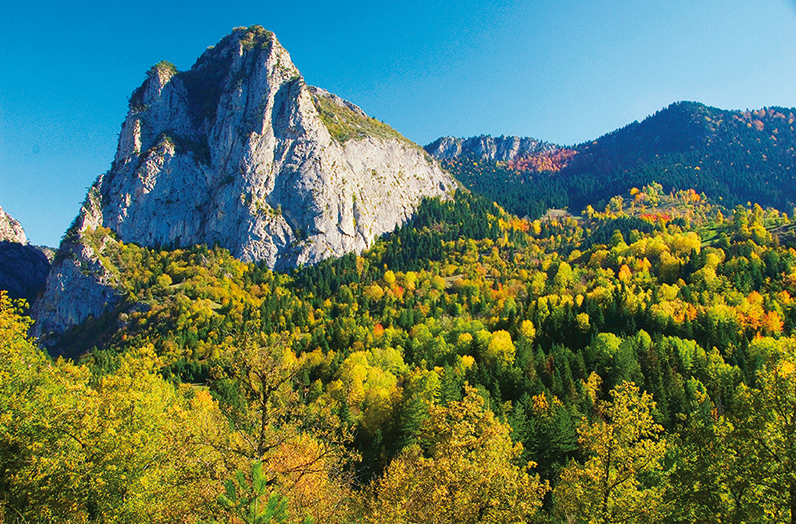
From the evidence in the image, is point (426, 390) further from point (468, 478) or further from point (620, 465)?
point (468, 478)

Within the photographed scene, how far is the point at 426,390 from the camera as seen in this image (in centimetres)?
5534

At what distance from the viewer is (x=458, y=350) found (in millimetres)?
81938

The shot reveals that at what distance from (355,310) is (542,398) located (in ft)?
251

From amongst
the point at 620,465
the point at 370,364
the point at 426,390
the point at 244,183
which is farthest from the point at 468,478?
the point at 244,183

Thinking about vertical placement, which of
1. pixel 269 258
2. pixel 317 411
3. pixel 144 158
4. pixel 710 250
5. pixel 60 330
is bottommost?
pixel 710 250

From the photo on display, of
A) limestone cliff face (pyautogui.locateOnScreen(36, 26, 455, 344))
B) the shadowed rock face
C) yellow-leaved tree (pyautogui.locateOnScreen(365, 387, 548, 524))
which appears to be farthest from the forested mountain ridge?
the shadowed rock face

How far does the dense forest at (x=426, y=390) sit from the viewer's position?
40.0ft

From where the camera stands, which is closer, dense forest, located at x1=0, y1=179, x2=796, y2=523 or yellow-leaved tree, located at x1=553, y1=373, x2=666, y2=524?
dense forest, located at x1=0, y1=179, x2=796, y2=523

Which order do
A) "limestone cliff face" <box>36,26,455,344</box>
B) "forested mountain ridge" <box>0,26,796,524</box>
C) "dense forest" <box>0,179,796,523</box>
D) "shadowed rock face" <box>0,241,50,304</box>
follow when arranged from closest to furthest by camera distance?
1. "dense forest" <box>0,179,796,523</box>
2. "forested mountain ridge" <box>0,26,796,524</box>
3. "limestone cliff face" <box>36,26,455,344</box>
4. "shadowed rock face" <box>0,241,50,304</box>

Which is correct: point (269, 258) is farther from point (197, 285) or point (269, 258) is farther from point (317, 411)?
point (317, 411)

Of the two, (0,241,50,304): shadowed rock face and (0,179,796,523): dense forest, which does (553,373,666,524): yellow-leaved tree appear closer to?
(0,179,796,523): dense forest

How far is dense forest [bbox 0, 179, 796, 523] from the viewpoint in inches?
480

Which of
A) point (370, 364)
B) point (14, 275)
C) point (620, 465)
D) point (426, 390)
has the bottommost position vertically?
point (426, 390)

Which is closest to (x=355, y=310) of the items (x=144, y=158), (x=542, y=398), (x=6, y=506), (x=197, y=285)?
(x=197, y=285)
